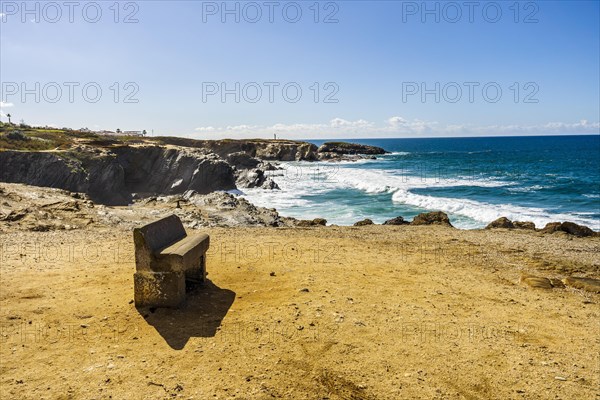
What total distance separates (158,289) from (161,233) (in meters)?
1.10

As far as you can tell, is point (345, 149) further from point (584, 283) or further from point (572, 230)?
point (584, 283)

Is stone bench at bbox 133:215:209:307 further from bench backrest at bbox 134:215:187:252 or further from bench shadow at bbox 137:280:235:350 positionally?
bench shadow at bbox 137:280:235:350

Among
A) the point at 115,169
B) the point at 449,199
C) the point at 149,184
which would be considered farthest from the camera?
the point at 149,184

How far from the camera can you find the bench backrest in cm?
704

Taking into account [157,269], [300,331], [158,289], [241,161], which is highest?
[241,161]

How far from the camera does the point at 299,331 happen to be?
6.55m

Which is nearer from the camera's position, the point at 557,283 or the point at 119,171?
the point at 557,283

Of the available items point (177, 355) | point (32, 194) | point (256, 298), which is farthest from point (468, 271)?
point (32, 194)

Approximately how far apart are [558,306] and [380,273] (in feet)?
12.3

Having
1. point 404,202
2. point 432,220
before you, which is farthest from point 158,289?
point 404,202

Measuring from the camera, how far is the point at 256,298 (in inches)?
308

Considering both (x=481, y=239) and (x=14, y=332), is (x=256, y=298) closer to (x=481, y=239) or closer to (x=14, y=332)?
(x=14, y=332)

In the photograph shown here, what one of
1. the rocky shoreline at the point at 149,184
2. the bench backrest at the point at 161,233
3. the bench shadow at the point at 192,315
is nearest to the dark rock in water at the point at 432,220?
the rocky shoreline at the point at 149,184

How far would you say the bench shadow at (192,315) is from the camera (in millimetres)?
6395
